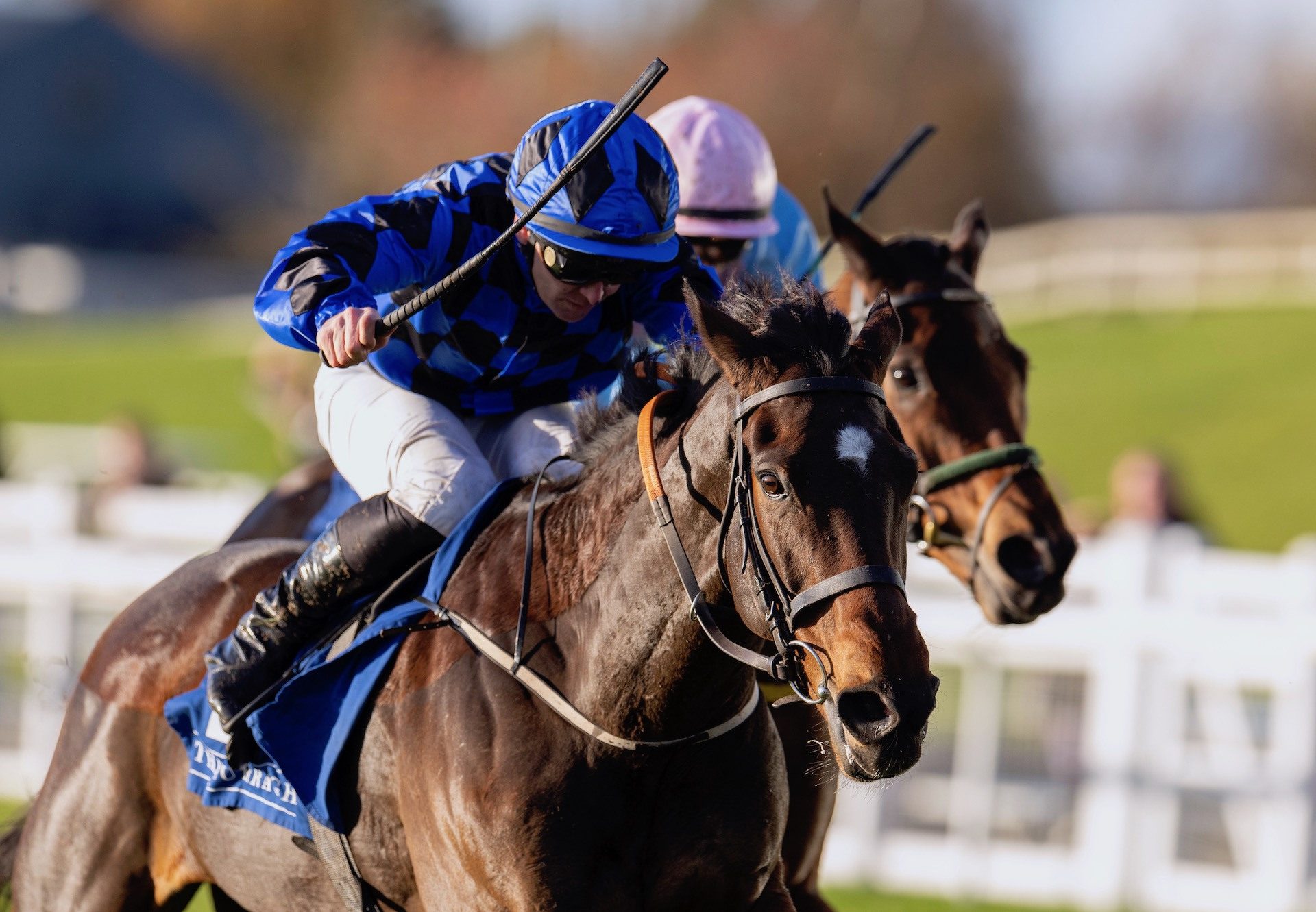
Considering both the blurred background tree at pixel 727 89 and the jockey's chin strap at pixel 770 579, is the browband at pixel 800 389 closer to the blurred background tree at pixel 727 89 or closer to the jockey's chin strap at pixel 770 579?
the jockey's chin strap at pixel 770 579

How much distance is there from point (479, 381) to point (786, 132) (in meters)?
34.4

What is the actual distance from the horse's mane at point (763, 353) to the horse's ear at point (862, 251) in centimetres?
116

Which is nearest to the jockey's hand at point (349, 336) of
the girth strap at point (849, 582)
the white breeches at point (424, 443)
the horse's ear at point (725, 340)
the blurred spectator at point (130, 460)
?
the white breeches at point (424, 443)

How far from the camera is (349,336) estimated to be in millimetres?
3107

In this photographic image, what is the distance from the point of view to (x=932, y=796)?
7629mm

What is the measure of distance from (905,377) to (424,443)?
1340 millimetres

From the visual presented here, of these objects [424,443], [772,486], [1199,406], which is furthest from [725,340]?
[1199,406]

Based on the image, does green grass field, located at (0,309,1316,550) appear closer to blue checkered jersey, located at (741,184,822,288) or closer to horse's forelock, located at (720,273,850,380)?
blue checkered jersey, located at (741,184,822,288)

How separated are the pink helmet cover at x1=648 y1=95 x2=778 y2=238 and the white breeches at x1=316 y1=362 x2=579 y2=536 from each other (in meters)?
1.10

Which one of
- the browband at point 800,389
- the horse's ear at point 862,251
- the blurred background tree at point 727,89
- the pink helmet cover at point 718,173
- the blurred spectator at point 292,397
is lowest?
the blurred background tree at point 727,89

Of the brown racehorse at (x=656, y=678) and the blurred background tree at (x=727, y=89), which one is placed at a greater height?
the brown racehorse at (x=656, y=678)

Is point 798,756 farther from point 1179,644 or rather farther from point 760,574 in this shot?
point 1179,644

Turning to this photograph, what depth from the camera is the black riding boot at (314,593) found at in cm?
345

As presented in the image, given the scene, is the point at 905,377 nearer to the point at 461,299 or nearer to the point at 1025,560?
the point at 1025,560
